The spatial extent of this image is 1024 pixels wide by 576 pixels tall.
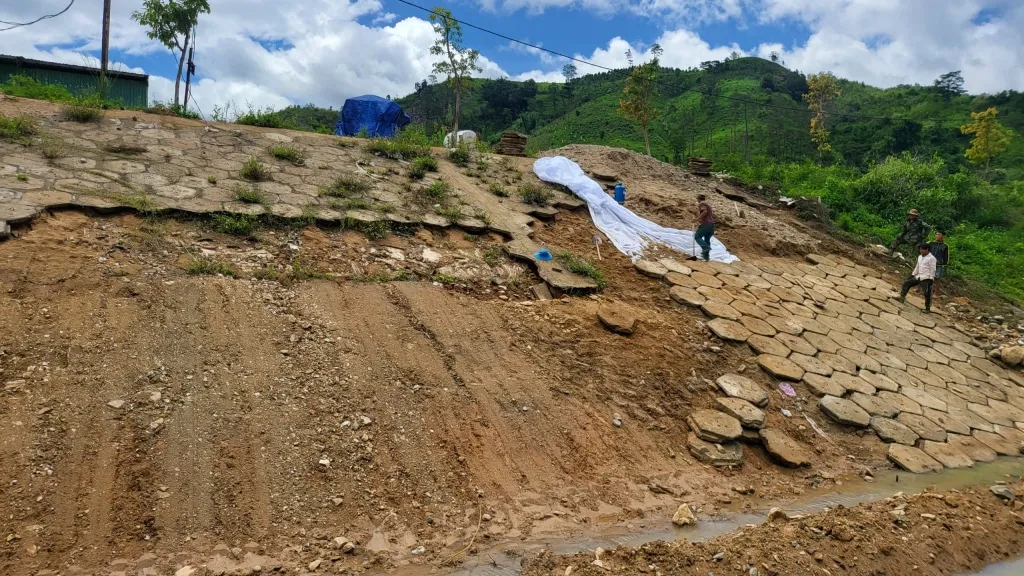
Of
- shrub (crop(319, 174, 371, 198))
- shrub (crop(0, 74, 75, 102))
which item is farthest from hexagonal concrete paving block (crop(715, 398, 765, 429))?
shrub (crop(0, 74, 75, 102))

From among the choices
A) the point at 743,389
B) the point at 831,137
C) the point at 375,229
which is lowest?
the point at 743,389

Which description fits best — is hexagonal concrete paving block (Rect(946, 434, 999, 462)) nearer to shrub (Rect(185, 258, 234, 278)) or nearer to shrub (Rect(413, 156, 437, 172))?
shrub (Rect(413, 156, 437, 172))

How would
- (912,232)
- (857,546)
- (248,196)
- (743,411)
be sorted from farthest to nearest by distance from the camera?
(912,232)
(248,196)
(743,411)
(857,546)

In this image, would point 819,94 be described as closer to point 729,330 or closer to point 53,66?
point 729,330

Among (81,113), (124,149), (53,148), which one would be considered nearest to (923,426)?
(124,149)

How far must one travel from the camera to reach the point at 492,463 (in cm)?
377

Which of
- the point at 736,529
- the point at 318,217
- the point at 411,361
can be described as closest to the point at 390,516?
the point at 411,361

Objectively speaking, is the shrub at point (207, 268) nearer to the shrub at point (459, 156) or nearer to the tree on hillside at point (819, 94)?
the shrub at point (459, 156)

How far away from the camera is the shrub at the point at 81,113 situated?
6539mm

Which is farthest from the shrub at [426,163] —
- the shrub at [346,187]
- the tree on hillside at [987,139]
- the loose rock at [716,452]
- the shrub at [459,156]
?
the tree on hillside at [987,139]

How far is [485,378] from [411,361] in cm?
58

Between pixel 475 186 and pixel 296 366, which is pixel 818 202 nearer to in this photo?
pixel 475 186

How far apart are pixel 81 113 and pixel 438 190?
4.08m

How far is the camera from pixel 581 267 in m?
6.31
